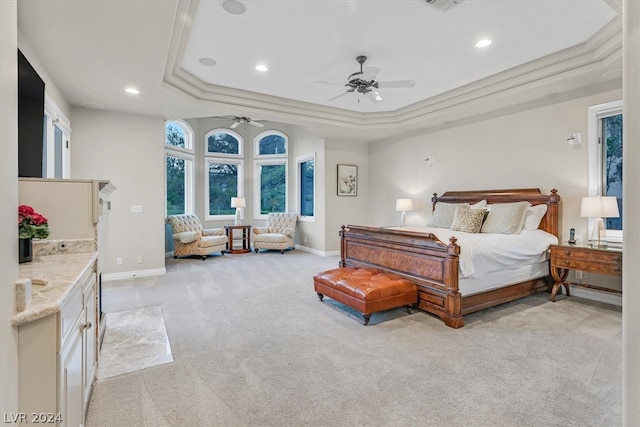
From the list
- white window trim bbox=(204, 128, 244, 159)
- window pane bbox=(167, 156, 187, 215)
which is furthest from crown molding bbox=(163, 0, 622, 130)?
window pane bbox=(167, 156, 187, 215)

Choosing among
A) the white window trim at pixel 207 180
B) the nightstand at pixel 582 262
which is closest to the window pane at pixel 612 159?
the nightstand at pixel 582 262

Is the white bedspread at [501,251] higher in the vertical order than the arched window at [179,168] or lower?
lower

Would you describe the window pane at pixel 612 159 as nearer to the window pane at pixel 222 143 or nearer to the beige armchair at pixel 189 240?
the beige armchair at pixel 189 240

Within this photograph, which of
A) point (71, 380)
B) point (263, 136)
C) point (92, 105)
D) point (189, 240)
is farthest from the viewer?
point (263, 136)

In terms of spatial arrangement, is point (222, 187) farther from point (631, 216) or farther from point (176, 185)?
point (631, 216)

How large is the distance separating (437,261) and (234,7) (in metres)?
3.15

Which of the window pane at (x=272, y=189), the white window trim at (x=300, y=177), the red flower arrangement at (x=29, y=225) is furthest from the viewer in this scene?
the window pane at (x=272, y=189)

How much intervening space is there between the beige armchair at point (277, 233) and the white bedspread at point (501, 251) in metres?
4.20

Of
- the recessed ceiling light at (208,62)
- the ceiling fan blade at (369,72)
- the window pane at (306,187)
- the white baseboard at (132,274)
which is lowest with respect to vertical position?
the white baseboard at (132,274)

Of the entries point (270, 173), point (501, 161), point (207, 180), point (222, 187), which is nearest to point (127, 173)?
point (207, 180)

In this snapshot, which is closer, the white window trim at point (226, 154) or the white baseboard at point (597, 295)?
the white baseboard at point (597, 295)

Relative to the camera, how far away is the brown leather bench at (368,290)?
3191mm

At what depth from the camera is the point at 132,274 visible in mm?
5277

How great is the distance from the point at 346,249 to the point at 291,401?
3.01m
